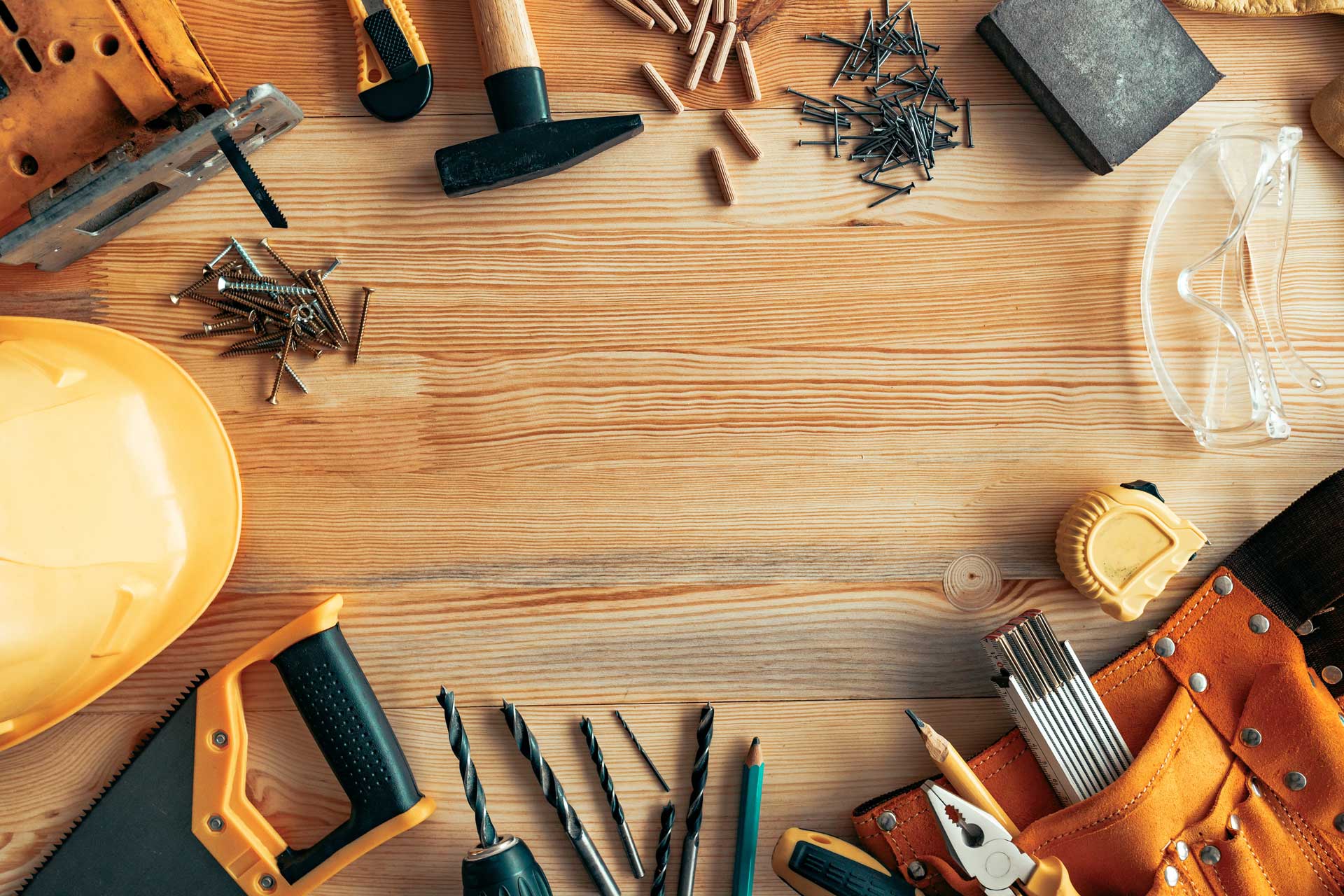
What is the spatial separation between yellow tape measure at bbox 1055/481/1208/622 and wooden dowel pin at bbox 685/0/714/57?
93cm

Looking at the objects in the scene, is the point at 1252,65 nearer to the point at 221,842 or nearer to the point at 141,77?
the point at 141,77

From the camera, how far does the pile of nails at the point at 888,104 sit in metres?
1.29

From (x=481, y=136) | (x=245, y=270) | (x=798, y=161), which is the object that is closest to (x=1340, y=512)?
(x=798, y=161)

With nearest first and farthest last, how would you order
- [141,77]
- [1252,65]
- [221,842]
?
[141,77]
[221,842]
[1252,65]

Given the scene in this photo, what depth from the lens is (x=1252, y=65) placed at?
52.2 inches

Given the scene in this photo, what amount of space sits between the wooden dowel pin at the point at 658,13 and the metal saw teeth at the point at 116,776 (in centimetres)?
122

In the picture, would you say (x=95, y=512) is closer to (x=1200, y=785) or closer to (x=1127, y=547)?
(x=1127, y=547)

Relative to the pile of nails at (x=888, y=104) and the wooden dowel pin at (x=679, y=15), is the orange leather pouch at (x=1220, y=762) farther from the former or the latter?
the wooden dowel pin at (x=679, y=15)

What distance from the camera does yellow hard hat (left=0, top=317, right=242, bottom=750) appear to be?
1003mm

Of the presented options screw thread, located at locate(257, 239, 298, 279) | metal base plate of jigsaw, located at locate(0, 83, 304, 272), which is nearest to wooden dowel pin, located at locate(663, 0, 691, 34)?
metal base plate of jigsaw, located at locate(0, 83, 304, 272)

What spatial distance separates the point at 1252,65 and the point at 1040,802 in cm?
121

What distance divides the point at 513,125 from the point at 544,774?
967 mm

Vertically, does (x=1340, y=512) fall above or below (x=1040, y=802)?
above

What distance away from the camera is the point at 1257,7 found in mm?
1299
